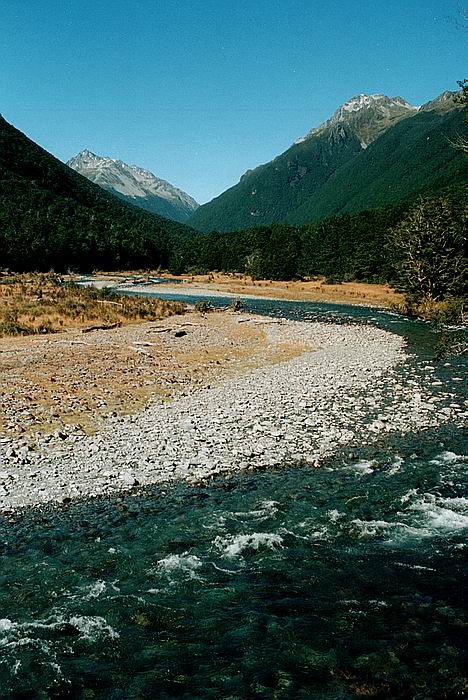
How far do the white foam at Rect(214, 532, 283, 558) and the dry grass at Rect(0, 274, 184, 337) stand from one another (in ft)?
91.0

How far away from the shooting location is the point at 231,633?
7535mm

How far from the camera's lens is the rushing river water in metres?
6.68

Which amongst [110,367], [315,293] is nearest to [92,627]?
[110,367]

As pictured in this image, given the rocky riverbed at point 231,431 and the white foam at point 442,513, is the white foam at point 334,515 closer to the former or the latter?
the white foam at point 442,513

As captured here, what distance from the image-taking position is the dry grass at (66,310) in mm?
36062

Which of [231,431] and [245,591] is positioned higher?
[231,431]

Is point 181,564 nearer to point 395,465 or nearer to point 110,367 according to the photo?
point 395,465

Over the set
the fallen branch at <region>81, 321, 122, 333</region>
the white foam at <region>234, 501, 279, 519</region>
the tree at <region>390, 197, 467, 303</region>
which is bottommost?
the white foam at <region>234, 501, 279, 519</region>

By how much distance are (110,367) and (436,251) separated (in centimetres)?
4041

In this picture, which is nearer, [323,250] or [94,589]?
[94,589]

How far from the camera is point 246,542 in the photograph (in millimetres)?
9945

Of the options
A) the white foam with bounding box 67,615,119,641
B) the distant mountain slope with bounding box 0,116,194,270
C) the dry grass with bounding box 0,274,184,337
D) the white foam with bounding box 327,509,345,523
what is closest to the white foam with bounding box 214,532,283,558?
Result: the white foam with bounding box 327,509,345,523

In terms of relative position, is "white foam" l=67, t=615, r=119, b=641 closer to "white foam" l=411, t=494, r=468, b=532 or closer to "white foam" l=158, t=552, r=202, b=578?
"white foam" l=158, t=552, r=202, b=578

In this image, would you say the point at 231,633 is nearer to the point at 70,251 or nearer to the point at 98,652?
the point at 98,652
